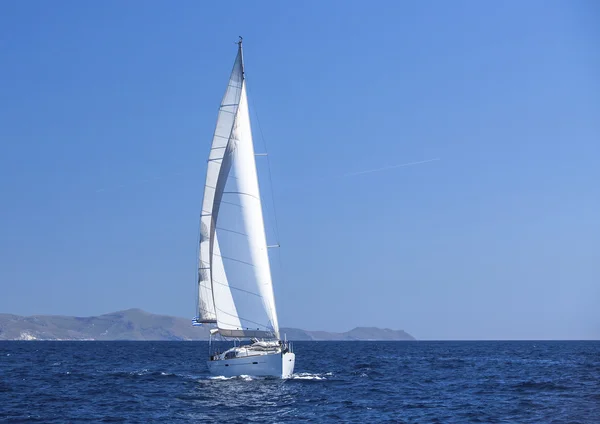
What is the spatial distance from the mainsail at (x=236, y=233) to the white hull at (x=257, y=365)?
3.26m

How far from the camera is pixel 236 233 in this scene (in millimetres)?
52188

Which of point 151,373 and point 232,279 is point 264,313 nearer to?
point 232,279

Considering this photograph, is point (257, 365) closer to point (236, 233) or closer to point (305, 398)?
point (305, 398)

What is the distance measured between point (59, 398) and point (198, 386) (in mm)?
9418

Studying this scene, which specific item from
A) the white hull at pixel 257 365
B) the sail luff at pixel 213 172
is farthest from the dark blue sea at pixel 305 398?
the sail luff at pixel 213 172

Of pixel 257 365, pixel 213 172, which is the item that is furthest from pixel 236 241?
pixel 257 365

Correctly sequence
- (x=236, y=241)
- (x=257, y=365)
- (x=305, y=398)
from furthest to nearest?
(x=236, y=241) → (x=257, y=365) → (x=305, y=398)

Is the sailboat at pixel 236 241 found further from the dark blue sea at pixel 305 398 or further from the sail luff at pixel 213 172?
the dark blue sea at pixel 305 398

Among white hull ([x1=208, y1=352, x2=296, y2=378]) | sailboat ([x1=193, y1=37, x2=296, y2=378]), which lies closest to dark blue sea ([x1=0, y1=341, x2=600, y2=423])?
white hull ([x1=208, y1=352, x2=296, y2=378])

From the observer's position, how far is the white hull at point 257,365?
48.1 m

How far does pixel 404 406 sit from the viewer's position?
4231 centimetres

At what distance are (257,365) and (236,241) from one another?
332 inches

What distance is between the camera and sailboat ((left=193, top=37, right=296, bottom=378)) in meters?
51.7

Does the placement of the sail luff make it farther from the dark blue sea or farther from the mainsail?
the dark blue sea
